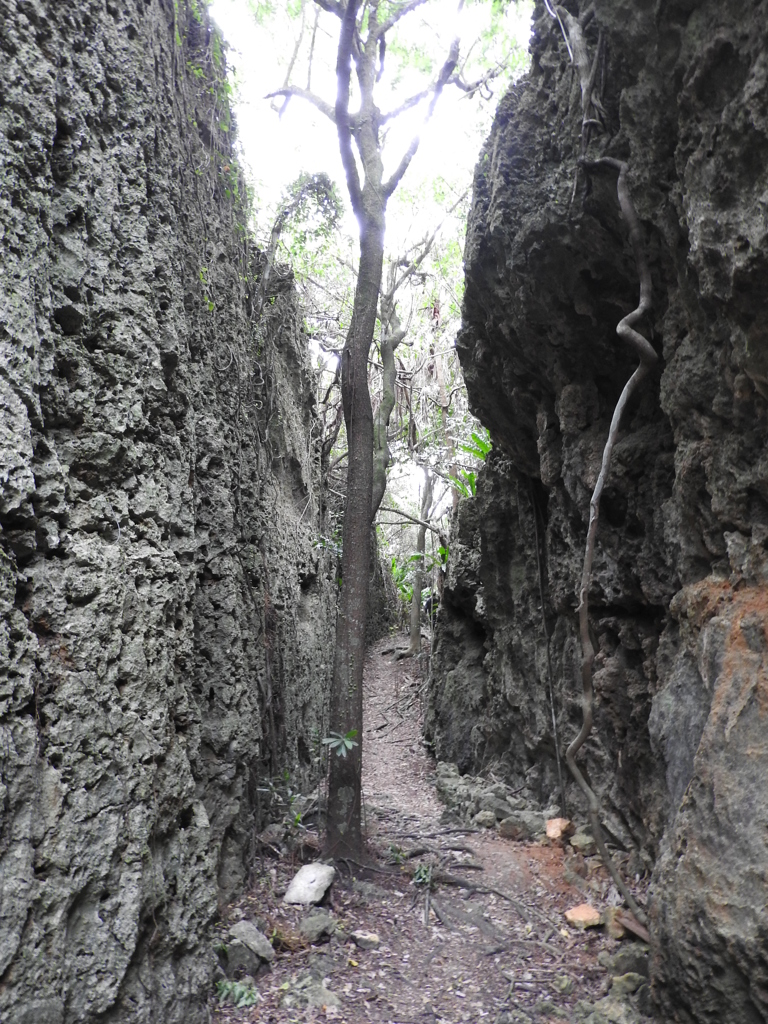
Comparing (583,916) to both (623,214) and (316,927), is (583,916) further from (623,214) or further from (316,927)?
(623,214)

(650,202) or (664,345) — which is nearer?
(650,202)

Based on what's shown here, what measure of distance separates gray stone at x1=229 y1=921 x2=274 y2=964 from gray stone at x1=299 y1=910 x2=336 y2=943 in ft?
0.99

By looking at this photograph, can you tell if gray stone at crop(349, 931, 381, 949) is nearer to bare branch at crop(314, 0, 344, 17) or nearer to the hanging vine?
the hanging vine

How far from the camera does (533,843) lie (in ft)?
18.9

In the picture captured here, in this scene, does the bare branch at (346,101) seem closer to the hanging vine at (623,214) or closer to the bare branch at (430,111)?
the bare branch at (430,111)

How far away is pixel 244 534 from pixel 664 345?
370 cm

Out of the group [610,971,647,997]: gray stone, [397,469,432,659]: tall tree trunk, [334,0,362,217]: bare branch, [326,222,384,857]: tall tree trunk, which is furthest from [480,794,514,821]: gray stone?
[397,469,432,659]: tall tree trunk

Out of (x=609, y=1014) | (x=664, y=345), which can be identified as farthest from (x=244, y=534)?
(x=609, y=1014)

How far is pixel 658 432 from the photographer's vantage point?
4480 mm

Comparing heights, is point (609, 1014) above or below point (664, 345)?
below

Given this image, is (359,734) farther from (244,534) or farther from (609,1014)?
(609,1014)

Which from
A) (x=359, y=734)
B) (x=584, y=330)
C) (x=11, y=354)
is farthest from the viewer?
(x=359, y=734)

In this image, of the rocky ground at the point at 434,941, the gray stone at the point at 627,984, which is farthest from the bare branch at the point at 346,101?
the gray stone at the point at 627,984

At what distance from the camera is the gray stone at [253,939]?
384cm
